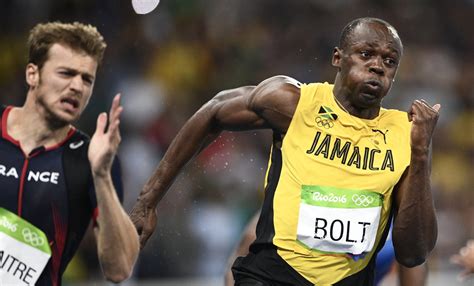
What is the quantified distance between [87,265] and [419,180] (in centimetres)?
569

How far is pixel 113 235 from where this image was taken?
204 inches

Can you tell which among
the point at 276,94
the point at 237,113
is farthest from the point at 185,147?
the point at 276,94

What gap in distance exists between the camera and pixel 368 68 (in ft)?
19.1

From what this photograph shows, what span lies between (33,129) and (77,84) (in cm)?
31

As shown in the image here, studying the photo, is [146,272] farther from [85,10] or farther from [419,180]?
[419,180]

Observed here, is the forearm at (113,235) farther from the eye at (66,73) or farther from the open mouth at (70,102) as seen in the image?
the eye at (66,73)


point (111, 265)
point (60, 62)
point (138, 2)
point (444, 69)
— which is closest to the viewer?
point (111, 265)

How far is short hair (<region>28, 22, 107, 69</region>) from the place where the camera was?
18.7 feet

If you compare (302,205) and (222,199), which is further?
(222,199)

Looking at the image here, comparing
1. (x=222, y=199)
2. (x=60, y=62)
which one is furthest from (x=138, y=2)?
(x=60, y=62)

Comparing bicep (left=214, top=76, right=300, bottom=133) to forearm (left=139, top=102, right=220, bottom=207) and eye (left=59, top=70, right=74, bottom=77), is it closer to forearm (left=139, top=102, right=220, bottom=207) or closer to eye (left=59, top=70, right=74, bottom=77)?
forearm (left=139, top=102, right=220, bottom=207)

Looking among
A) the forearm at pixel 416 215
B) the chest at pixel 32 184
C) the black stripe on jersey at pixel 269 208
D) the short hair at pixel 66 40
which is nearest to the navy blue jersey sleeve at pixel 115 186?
the chest at pixel 32 184

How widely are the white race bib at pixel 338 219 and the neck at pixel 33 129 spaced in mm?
1279

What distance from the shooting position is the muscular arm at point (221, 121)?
20.0 feet
